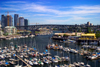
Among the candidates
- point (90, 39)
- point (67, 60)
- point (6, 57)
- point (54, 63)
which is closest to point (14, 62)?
point (6, 57)

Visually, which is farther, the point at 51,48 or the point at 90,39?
the point at 90,39

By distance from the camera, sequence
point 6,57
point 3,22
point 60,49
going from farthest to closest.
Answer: point 3,22 → point 60,49 → point 6,57

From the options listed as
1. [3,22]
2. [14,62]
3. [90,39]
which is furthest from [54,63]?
[3,22]

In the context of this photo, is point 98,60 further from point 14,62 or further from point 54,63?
point 14,62

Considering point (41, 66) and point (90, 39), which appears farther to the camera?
point (90, 39)

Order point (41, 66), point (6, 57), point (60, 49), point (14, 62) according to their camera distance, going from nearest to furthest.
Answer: point (41, 66), point (14, 62), point (6, 57), point (60, 49)

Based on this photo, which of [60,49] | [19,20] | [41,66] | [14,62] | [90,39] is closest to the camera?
[41,66]

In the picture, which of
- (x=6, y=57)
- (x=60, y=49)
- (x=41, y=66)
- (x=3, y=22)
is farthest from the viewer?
(x=3, y=22)

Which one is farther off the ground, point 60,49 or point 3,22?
point 3,22

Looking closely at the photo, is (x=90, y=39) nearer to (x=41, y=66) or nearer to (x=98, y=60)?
(x=98, y=60)
